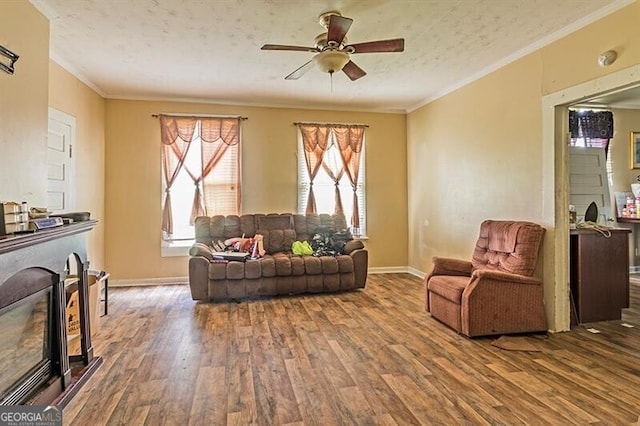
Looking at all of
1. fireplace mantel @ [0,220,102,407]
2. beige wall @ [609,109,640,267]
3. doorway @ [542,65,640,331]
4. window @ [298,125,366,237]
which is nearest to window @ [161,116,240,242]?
window @ [298,125,366,237]

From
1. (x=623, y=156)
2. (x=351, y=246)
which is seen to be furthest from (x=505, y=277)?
(x=623, y=156)

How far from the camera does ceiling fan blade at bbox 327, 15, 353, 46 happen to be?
2.61 meters

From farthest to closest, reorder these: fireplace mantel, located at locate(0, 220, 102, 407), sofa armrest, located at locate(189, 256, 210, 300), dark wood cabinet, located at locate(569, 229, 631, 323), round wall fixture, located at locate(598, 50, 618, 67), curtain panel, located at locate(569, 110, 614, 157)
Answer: curtain panel, located at locate(569, 110, 614, 157) < sofa armrest, located at locate(189, 256, 210, 300) < dark wood cabinet, located at locate(569, 229, 631, 323) < round wall fixture, located at locate(598, 50, 618, 67) < fireplace mantel, located at locate(0, 220, 102, 407)

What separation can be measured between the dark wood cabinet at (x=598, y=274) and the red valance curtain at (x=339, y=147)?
3099 millimetres

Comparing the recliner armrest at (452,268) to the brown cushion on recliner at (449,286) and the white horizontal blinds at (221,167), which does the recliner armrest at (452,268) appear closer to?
the brown cushion on recliner at (449,286)

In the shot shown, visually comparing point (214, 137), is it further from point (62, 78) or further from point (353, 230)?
point (353, 230)

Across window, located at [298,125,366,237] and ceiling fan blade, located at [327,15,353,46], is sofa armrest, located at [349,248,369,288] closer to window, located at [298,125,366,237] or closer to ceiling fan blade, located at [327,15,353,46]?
window, located at [298,125,366,237]

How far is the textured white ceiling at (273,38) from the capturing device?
289cm

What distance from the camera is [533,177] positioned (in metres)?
3.66

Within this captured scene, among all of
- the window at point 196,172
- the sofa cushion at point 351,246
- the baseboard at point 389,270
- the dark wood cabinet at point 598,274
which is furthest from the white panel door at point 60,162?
the dark wood cabinet at point 598,274

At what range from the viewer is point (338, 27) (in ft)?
8.96

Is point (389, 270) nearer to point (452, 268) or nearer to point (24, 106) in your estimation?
point (452, 268)

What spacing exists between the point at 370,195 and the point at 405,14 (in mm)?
3482

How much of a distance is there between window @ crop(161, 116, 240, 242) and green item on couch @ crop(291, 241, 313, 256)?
1.23 metres
